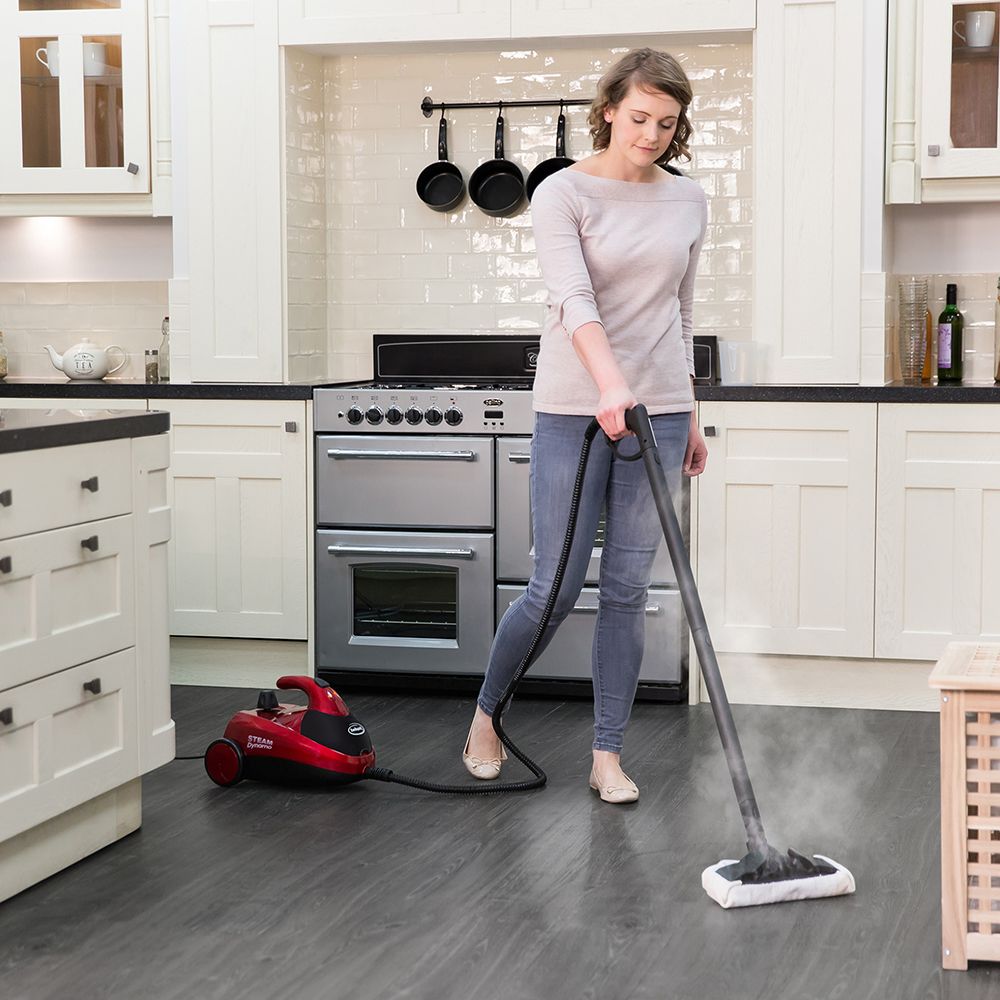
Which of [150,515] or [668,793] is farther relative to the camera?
[668,793]

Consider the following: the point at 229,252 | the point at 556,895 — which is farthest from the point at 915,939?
the point at 229,252

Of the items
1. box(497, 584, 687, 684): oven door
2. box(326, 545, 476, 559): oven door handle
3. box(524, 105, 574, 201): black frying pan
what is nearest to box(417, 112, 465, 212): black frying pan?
box(524, 105, 574, 201): black frying pan

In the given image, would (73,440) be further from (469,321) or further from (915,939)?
(469,321)

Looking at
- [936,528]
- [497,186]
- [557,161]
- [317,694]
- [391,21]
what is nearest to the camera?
[317,694]

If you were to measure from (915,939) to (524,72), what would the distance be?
9.92ft

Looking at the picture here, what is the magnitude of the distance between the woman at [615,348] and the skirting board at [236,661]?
4.26 ft

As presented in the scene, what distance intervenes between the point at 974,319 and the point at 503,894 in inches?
101

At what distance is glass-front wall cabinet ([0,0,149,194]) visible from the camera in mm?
4238

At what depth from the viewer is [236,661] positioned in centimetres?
421

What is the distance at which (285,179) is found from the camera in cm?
420

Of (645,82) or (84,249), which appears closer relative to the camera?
(645,82)

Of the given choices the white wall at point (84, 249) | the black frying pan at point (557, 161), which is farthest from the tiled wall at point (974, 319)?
the white wall at point (84, 249)

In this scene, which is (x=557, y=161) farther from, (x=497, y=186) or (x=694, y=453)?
(x=694, y=453)

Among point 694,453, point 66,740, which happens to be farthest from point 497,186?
point 66,740
